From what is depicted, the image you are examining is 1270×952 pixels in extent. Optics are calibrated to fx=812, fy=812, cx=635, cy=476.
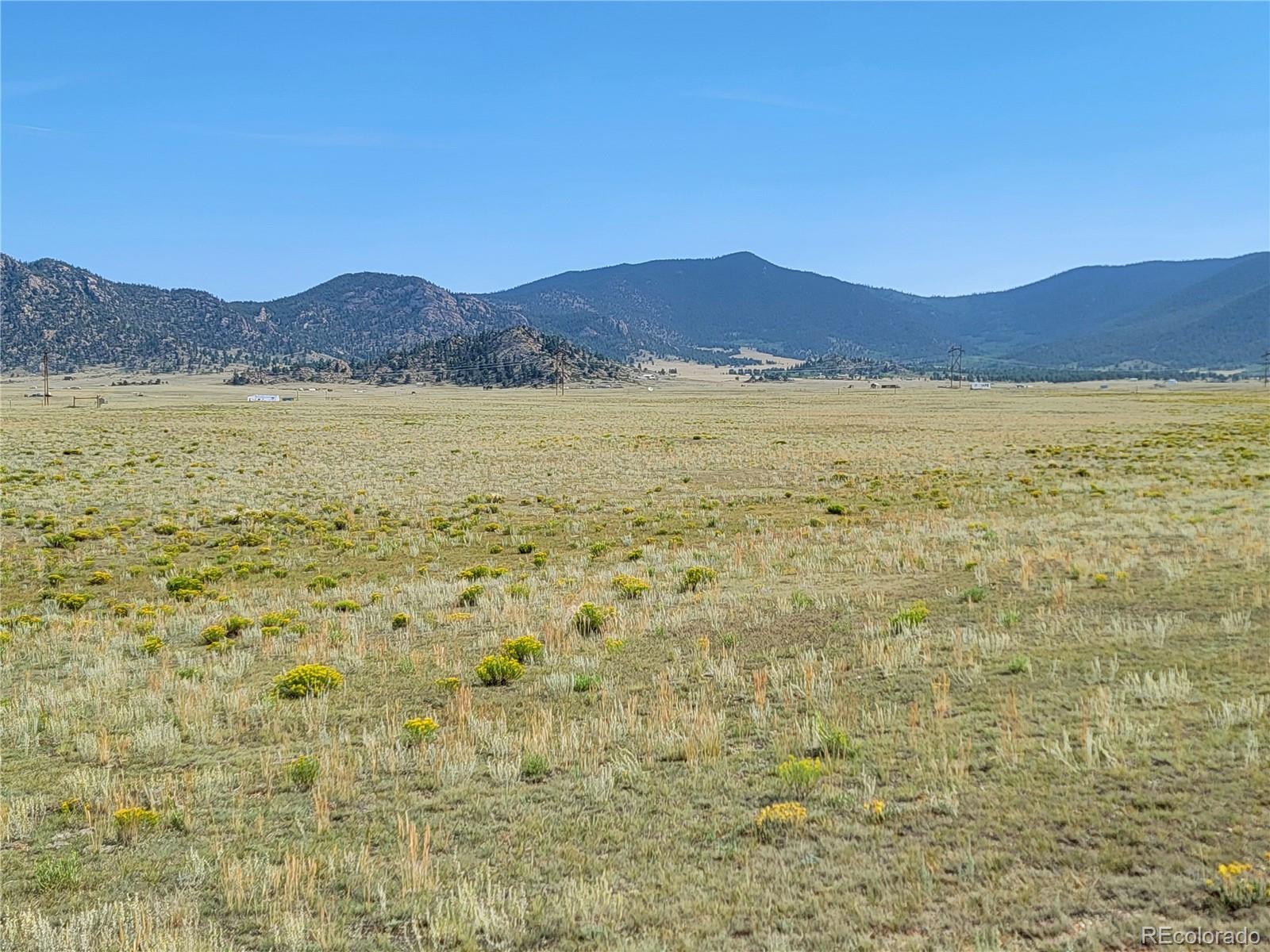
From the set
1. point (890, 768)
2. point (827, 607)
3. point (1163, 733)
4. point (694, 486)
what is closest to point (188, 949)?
point (890, 768)

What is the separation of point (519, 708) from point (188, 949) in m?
4.85

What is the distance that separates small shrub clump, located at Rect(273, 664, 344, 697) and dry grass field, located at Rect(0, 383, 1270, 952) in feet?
0.31

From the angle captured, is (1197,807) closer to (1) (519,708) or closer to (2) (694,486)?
(1) (519,708)

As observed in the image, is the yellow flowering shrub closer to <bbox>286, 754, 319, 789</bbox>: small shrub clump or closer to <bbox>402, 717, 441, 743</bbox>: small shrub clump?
<bbox>402, 717, 441, 743</bbox>: small shrub clump

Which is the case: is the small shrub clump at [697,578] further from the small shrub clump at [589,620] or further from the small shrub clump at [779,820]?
the small shrub clump at [779,820]

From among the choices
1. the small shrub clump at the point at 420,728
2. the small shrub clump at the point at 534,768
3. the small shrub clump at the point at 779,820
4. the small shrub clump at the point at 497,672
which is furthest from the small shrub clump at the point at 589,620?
the small shrub clump at the point at 779,820

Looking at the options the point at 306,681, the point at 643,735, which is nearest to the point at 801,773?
the point at 643,735

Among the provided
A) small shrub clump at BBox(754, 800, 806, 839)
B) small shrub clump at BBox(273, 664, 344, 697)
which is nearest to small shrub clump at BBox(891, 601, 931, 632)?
small shrub clump at BBox(754, 800, 806, 839)

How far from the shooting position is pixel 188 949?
16.4ft

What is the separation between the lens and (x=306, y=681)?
10.4 metres

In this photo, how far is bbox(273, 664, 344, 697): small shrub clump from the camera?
1024cm

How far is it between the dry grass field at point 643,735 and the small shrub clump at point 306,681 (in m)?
0.09

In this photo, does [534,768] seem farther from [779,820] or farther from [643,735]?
[779,820]

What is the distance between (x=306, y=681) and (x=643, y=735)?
4706mm
